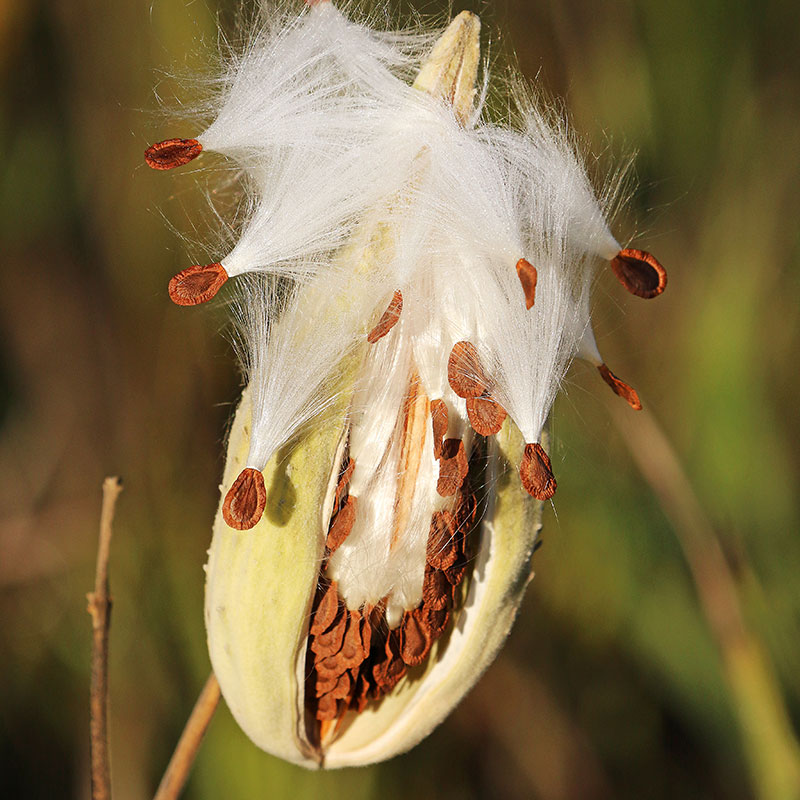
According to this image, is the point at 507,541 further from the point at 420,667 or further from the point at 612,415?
the point at 612,415

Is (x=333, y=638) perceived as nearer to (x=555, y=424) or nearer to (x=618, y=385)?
(x=618, y=385)

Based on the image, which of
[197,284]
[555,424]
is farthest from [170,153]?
[555,424]

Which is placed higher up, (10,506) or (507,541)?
(507,541)

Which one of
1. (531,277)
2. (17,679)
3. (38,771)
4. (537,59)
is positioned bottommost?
(38,771)

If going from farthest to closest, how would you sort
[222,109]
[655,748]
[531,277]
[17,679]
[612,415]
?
[655,748]
[17,679]
[612,415]
[222,109]
[531,277]

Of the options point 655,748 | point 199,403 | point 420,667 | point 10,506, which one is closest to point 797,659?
point 655,748

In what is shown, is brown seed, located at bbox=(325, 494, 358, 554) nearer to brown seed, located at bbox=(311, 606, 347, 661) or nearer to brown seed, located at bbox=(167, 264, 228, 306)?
brown seed, located at bbox=(311, 606, 347, 661)

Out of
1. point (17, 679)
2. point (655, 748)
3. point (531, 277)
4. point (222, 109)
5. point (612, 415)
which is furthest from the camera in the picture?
point (655, 748)
